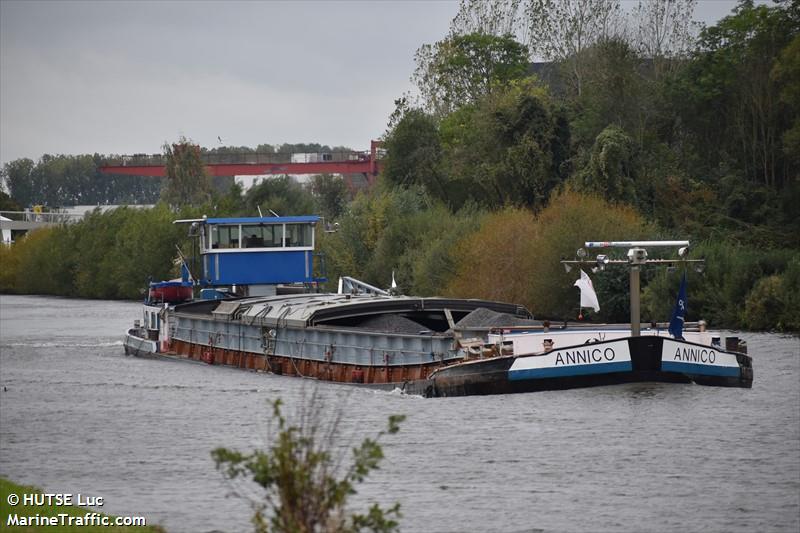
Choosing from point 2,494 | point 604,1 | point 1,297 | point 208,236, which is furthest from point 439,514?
point 1,297

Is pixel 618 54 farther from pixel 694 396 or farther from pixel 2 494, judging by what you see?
pixel 2 494

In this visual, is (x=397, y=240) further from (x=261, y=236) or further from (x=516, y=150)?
(x=261, y=236)

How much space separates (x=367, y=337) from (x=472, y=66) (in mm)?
57084

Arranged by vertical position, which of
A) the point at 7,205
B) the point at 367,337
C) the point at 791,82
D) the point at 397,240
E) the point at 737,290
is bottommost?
the point at 367,337

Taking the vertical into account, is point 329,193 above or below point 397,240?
above

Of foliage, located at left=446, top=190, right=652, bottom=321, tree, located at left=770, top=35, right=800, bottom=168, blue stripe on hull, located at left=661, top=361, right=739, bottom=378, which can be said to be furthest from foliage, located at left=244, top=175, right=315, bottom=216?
blue stripe on hull, located at left=661, top=361, right=739, bottom=378

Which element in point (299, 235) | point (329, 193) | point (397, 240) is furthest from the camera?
point (329, 193)

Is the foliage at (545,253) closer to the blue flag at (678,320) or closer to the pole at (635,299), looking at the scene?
the blue flag at (678,320)

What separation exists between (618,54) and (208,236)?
3651cm

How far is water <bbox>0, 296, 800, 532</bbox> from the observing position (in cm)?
2183

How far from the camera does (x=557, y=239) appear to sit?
60812 mm

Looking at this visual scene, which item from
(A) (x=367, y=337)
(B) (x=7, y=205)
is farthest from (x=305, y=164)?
(A) (x=367, y=337)

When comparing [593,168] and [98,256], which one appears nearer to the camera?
[593,168]

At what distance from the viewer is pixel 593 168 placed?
224 ft
